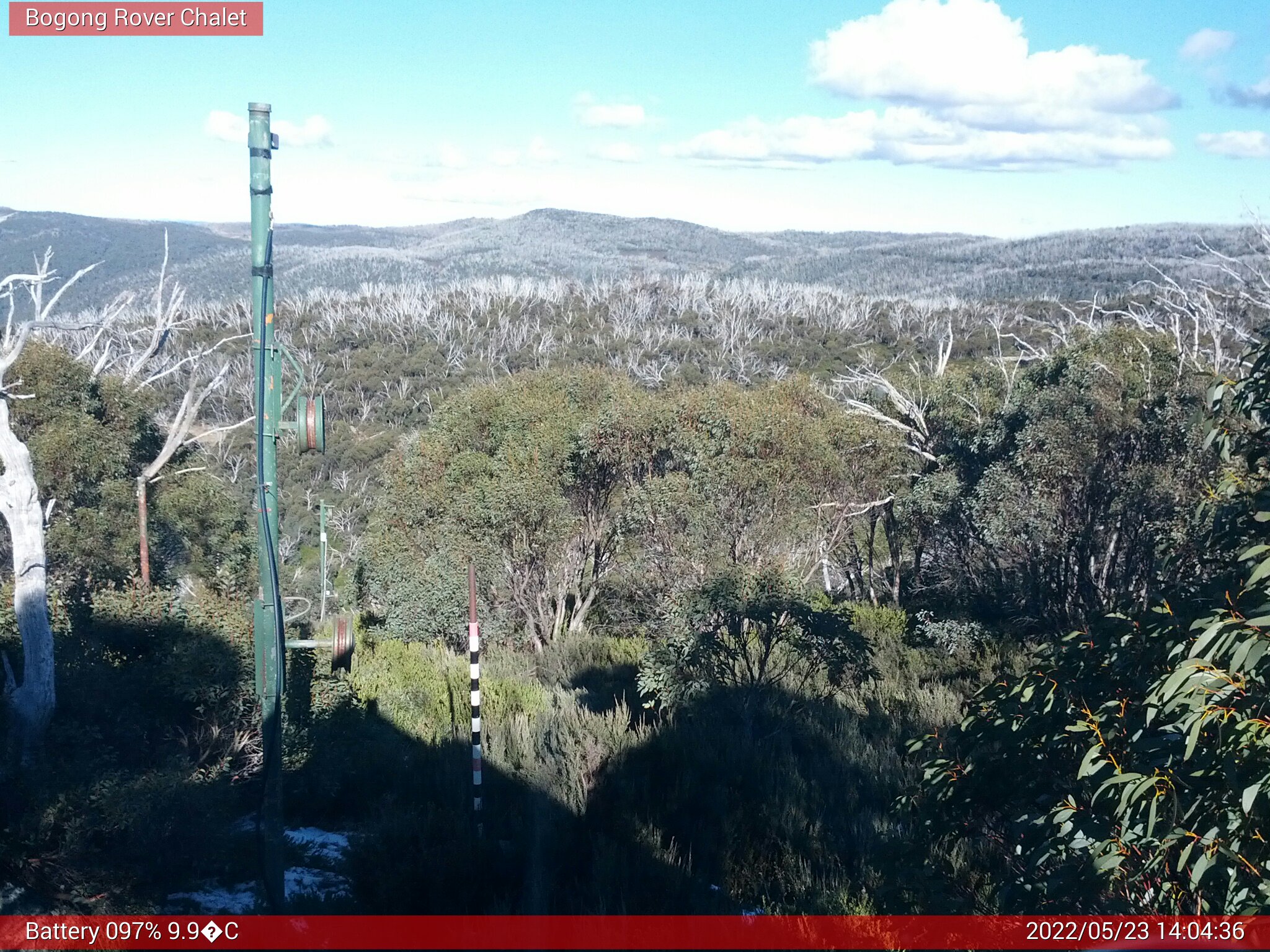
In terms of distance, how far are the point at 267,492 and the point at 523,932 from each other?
218 cm

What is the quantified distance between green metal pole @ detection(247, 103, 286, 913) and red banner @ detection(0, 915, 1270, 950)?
26 cm

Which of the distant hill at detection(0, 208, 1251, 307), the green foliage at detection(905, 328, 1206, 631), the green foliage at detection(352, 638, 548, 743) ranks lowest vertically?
the green foliage at detection(352, 638, 548, 743)

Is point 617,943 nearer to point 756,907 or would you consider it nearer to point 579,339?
point 756,907

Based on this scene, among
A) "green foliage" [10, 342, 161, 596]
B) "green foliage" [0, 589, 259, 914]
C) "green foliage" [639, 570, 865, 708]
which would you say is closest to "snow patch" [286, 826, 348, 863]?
"green foliage" [0, 589, 259, 914]

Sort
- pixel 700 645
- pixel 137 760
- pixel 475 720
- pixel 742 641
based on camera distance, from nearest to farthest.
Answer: pixel 475 720, pixel 137 760, pixel 700 645, pixel 742 641

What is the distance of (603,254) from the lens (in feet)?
377

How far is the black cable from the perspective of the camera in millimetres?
4105

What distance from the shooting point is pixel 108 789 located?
557cm

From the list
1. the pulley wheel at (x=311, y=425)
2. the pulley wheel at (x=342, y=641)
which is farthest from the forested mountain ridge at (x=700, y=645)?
the pulley wheel at (x=342, y=641)

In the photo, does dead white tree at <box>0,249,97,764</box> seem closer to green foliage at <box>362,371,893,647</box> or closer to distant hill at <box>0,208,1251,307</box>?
green foliage at <box>362,371,893,647</box>

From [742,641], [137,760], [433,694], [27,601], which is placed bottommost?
[433,694]

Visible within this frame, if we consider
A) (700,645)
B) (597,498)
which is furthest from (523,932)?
(597,498)

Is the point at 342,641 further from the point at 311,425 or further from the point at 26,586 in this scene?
the point at 26,586

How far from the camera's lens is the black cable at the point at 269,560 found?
13.5 ft
